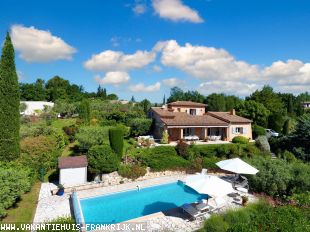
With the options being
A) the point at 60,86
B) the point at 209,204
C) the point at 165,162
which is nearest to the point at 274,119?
the point at 165,162

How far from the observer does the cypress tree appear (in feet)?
70.2

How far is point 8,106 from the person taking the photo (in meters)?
21.9

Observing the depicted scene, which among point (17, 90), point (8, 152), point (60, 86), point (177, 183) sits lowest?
point (177, 183)

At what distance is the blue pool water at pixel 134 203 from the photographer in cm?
1688

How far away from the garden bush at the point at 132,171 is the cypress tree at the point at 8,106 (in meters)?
9.77

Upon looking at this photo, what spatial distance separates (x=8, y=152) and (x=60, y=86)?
85538mm

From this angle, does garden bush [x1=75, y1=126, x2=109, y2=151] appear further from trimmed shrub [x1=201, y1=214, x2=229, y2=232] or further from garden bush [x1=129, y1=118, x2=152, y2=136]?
trimmed shrub [x1=201, y1=214, x2=229, y2=232]

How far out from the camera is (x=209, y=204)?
18156 millimetres

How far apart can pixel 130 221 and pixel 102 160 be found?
7996mm

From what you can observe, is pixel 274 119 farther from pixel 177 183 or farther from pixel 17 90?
pixel 17 90

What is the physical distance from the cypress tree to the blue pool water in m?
8.77

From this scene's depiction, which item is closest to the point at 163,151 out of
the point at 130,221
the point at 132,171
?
the point at 132,171

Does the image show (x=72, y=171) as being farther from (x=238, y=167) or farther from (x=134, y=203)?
(x=238, y=167)

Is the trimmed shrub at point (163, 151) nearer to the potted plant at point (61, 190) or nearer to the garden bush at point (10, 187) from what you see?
the potted plant at point (61, 190)
